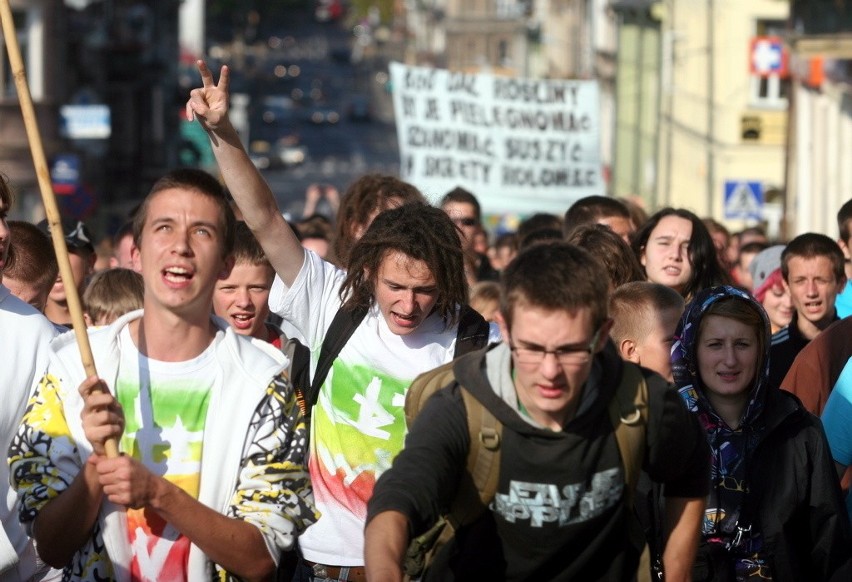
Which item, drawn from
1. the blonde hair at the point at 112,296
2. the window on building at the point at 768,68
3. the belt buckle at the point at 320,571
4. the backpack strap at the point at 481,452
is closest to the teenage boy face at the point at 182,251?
the backpack strap at the point at 481,452

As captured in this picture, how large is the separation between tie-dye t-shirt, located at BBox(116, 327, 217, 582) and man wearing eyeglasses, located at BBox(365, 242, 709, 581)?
503mm

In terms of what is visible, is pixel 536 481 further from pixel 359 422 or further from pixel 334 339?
pixel 334 339

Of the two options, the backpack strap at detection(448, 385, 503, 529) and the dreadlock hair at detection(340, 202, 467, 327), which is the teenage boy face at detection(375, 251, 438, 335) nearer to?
the dreadlock hair at detection(340, 202, 467, 327)

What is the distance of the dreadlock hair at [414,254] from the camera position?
543 centimetres

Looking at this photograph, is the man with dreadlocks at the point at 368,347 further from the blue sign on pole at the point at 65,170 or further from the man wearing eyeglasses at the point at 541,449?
the blue sign on pole at the point at 65,170

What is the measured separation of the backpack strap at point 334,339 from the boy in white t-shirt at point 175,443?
1219mm

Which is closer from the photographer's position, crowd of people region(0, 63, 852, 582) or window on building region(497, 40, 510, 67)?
crowd of people region(0, 63, 852, 582)

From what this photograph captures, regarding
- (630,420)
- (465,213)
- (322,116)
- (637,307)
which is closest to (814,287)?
(465,213)

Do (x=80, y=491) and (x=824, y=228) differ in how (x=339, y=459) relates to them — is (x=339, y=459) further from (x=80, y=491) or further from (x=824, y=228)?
(x=824, y=228)

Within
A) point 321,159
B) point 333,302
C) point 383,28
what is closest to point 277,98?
point 321,159

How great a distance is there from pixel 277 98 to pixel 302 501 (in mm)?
102648

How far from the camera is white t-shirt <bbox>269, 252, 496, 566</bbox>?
5.37m

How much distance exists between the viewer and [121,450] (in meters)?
4.12

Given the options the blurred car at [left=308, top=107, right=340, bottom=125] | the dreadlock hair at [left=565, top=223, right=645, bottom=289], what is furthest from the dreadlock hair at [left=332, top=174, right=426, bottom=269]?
the blurred car at [left=308, top=107, right=340, bottom=125]
